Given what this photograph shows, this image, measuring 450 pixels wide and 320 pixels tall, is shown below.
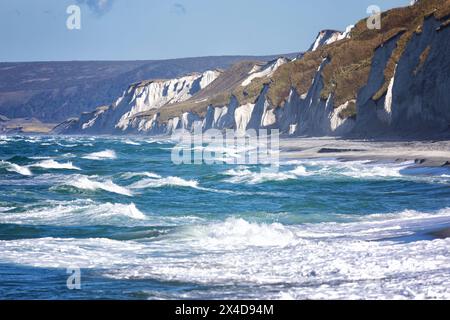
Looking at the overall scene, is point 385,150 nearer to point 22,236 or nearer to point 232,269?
point 22,236

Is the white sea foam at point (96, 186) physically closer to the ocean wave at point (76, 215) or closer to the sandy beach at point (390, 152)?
the ocean wave at point (76, 215)

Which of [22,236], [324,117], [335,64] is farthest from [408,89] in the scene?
[22,236]

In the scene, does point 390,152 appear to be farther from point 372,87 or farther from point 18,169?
point 372,87

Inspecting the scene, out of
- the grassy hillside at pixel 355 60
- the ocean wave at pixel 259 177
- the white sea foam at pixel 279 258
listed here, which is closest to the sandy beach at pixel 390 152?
the ocean wave at pixel 259 177

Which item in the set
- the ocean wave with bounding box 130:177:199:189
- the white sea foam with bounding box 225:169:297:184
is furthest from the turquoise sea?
the white sea foam with bounding box 225:169:297:184

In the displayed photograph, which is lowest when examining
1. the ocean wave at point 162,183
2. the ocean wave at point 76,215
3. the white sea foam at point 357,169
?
the ocean wave at point 76,215

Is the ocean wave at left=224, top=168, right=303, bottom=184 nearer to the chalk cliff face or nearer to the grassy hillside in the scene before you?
the chalk cliff face
